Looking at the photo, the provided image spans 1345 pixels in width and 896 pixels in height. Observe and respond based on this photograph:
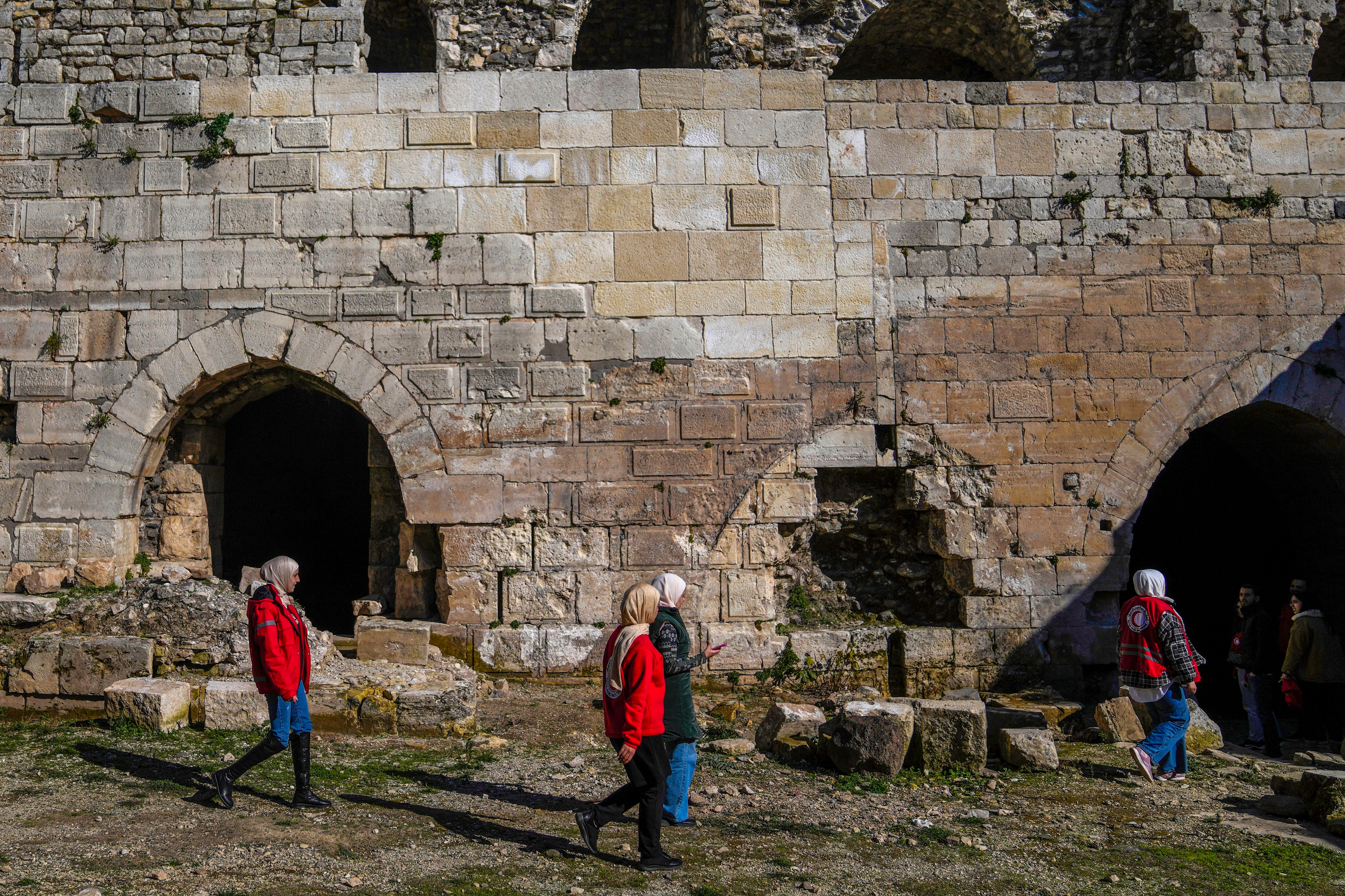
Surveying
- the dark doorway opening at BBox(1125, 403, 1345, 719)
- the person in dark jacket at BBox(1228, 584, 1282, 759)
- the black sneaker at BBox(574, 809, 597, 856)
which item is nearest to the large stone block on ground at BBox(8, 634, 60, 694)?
the black sneaker at BBox(574, 809, 597, 856)

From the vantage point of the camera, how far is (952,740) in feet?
17.4

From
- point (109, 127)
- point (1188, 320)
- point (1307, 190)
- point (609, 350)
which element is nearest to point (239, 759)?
point (609, 350)

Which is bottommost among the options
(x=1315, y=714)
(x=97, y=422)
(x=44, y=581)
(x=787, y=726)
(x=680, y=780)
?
(x=1315, y=714)

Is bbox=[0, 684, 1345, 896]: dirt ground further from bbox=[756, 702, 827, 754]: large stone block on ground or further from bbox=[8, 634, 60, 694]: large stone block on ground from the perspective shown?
bbox=[8, 634, 60, 694]: large stone block on ground

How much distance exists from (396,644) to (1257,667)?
6.61 meters

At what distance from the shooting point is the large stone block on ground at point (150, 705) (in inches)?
217

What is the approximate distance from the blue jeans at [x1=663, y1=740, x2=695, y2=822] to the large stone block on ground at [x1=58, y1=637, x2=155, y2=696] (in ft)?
13.2

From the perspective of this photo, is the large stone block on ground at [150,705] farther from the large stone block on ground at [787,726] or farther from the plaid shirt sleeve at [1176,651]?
the plaid shirt sleeve at [1176,651]

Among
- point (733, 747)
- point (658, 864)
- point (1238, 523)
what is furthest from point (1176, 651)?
point (1238, 523)

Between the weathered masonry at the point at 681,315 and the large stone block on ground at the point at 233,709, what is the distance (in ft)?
5.48

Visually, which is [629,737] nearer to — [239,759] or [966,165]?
[239,759]

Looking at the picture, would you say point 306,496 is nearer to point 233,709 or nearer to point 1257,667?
point 233,709

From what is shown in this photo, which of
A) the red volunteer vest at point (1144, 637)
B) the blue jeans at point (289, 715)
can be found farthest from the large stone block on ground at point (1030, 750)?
the blue jeans at point (289, 715)

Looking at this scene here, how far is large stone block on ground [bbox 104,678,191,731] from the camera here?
550 cm
